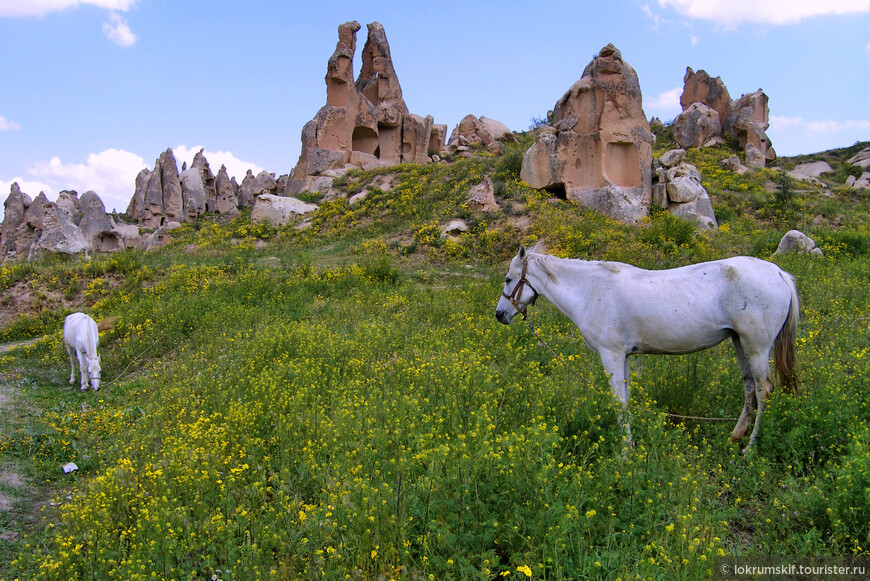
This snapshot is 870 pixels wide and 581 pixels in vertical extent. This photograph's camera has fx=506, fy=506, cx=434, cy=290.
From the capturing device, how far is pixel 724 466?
4.21 metres

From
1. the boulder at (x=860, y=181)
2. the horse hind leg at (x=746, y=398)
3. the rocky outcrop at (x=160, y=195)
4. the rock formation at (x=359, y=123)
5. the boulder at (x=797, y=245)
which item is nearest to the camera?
the horse hind leg at (x=746, y=398)

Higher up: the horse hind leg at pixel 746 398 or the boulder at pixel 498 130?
the boulder at pixel 498 130

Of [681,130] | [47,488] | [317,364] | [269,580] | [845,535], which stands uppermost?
[681,130]

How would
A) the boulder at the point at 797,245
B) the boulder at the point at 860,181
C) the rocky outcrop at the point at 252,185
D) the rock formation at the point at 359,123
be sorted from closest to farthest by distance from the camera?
the boulder at the point at 797,245, the rock formation at the point at 359,123, the boulder at the point at 860,181, the rocky outcrop at the point at 252,185

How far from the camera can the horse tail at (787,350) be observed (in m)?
4.66

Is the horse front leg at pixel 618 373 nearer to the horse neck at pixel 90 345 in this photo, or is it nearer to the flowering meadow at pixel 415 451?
the flowering meadow at pixel 415 451

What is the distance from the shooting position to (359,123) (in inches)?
1266

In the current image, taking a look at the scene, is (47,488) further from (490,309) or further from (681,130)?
(681,130)

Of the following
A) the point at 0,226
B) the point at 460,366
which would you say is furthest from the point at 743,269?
the point at 0,226

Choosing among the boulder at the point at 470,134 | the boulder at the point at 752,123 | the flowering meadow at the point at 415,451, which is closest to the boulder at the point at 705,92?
the boulder at the point at 752,123

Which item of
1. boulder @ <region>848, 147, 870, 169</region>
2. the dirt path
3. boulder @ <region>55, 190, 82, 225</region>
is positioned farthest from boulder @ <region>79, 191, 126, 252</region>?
boulder @ <region>848, 147, 870, 169</region>

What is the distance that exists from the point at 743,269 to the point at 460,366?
9.46ft

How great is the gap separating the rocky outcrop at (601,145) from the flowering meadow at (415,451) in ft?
30.9

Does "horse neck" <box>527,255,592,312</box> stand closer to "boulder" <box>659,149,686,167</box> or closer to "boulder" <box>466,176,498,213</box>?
"boulder" <box>466,176,498,213</box>
